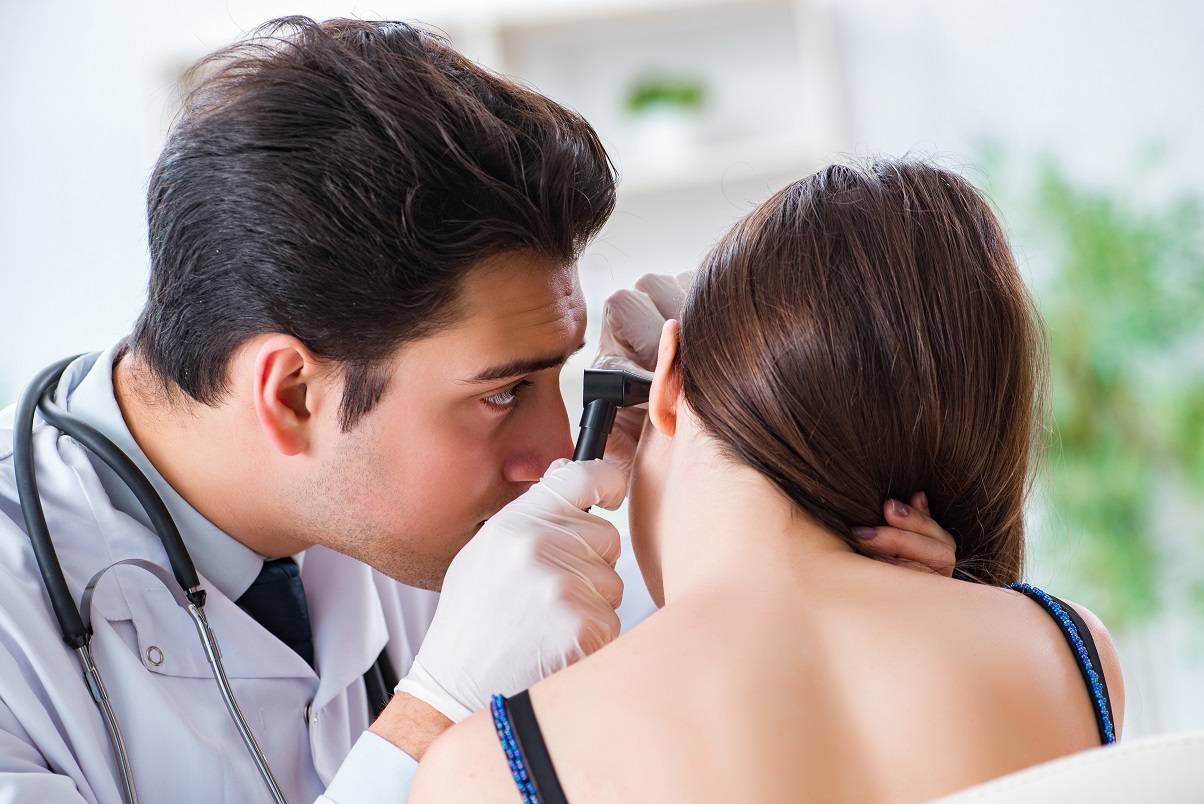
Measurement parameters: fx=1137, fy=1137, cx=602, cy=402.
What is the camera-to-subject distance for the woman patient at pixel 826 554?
0.79m

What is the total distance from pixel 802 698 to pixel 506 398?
2.07 feet

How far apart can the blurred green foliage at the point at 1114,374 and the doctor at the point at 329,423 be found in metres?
1.52

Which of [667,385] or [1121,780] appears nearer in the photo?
[1121,780]

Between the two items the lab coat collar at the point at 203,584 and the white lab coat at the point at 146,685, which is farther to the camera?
the lab coat collar at the point at 203,584

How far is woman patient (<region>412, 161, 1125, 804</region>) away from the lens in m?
0.79

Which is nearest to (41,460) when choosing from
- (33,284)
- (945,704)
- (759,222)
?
(759,222)

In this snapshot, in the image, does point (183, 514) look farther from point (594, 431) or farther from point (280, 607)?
point (594, 431)

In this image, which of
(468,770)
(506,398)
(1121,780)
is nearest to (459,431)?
(506,398)

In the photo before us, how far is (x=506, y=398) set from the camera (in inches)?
52.7

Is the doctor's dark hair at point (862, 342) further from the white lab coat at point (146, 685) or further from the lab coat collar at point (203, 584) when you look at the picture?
the lab coat collar at point (203, 584)

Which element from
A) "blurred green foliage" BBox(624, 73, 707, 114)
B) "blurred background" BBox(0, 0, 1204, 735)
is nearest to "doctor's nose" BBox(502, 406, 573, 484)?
"blurred background" BBox(0, 0, 1204, 735)

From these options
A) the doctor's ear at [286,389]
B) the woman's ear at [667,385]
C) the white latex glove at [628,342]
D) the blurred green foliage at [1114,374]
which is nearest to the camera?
the woman's ear at [667,385]

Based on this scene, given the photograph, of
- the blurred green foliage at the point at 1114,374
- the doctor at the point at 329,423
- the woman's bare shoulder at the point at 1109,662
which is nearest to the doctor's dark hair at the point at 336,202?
the doctor at the point at 329,423

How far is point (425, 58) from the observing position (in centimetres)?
131
